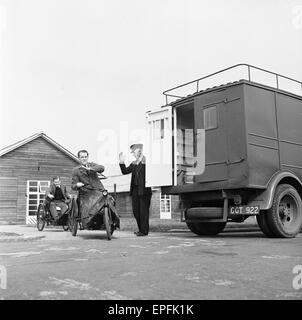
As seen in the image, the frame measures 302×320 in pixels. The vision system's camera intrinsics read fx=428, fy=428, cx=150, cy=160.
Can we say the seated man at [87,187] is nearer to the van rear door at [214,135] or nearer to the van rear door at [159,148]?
the van rear door at [159,148]

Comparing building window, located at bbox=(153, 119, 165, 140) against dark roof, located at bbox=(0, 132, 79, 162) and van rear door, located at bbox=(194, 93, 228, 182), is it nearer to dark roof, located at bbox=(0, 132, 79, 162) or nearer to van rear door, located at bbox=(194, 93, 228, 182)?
van rear door, located at bbox=(194, 93, 228, 182)

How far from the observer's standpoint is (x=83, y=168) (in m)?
8.55

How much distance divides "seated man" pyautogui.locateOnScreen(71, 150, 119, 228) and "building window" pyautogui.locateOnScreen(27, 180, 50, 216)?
18.8m

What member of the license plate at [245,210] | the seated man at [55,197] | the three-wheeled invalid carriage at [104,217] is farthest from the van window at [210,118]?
the seated man at [55,197]

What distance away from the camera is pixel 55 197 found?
12453 millimetres

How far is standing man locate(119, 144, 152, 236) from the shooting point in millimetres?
9164

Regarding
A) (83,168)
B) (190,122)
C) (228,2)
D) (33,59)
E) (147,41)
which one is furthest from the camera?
(190,122)

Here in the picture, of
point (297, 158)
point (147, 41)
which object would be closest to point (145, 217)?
point (297, 158)

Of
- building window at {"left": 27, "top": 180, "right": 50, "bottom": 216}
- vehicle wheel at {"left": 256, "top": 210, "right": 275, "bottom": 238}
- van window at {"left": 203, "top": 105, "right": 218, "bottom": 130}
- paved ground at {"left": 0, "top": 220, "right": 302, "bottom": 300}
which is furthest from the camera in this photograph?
building window at {"left": 27, "top": 180, "right": 50, "bottom": 216}

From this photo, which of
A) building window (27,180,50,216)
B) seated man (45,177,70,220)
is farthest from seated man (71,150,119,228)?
building window (27,180,50,216)

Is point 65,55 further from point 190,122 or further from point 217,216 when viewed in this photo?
point 190,122

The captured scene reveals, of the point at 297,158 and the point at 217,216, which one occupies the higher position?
the point at 297,158
